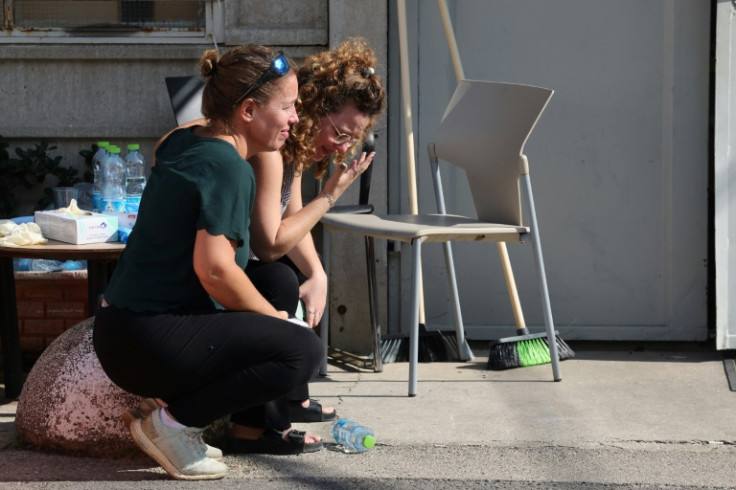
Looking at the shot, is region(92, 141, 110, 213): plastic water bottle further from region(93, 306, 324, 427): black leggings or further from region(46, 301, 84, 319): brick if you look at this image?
region(93, 306, 324, 427): black leggings

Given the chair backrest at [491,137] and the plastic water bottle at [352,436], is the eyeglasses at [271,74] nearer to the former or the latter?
the plastic water bottle at [352,436]

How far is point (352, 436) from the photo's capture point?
3.81 meters

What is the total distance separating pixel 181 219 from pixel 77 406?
2.75 feet

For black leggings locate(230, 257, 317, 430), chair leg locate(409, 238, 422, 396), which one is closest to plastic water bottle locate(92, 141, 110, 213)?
black leggings locate(230, 257, 317, 430)

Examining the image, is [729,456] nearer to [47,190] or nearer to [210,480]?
[210,480]

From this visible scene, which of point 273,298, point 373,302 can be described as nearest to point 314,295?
point 273,298

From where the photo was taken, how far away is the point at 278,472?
3.58 metres

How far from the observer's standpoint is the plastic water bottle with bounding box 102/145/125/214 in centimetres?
447

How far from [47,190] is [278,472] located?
2260 mm

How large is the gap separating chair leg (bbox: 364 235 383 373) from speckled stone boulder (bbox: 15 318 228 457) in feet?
5.13

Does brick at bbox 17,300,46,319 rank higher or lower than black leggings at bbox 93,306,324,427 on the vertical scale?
lower

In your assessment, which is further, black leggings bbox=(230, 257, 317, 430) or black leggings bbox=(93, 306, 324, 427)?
black leggings bbox=(230, 257, 317, 430)

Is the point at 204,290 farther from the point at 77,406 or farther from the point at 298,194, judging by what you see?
the point at 298,194

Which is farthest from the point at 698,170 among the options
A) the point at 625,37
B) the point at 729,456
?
the point at 729,456
